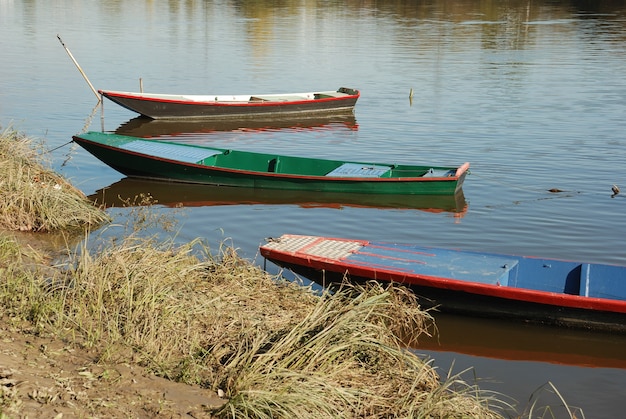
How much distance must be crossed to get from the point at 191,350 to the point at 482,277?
173 inches

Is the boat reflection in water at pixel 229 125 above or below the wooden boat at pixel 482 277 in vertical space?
below

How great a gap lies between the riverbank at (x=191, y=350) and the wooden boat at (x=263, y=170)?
7064 mm

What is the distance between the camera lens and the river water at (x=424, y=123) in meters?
10.5

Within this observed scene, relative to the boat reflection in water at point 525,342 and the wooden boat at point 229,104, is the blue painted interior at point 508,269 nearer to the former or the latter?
the boat reflection in water at point 525,342

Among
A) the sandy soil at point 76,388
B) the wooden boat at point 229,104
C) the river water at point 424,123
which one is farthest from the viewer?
the wooden boat at point 229,104

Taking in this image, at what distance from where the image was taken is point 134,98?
2411 cm

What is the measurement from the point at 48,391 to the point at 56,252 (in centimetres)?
596

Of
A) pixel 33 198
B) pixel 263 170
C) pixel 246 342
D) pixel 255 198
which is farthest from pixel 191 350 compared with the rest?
pixel 263 170

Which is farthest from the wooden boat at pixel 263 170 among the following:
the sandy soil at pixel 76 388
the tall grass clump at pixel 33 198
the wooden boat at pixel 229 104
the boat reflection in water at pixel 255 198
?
the sandy soil at pixel 76 388

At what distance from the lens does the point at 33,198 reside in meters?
12.4

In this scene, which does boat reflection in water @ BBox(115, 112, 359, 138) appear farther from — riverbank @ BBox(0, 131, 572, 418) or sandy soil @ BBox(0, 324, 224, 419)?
sandy soil @ BBox(0, 324, 224, 419)

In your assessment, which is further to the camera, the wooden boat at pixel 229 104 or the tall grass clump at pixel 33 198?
the wooden boat at pixel 229 104

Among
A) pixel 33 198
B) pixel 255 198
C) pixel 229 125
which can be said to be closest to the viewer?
pixel 33 198

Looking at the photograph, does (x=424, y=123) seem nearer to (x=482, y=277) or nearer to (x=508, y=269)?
(x=508, y=269)
